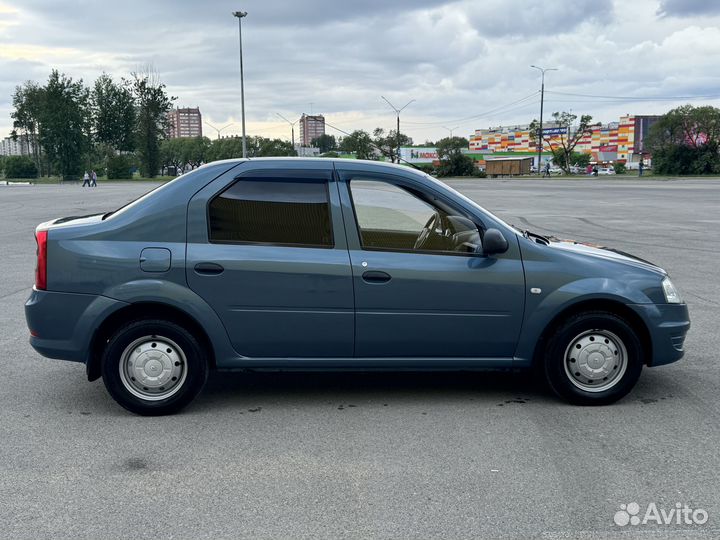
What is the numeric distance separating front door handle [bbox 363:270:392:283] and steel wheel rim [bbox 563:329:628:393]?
1.33 m

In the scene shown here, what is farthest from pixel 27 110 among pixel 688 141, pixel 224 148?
pixel 688 141

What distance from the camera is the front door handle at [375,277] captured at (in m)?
4.69

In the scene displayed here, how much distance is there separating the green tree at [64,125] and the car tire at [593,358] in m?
98.0

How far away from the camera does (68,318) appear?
468 centimetres

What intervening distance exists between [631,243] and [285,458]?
39.0 ft

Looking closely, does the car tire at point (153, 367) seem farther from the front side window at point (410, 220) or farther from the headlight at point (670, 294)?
the headlight at point (670, 294)

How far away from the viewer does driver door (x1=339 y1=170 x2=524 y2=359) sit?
15.5 feet

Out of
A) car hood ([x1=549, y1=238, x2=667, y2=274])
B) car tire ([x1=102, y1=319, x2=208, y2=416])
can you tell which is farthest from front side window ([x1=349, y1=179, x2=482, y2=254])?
car tire ([x1=102, y1=319, x2=208, y2=416])

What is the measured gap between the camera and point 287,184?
4.84m

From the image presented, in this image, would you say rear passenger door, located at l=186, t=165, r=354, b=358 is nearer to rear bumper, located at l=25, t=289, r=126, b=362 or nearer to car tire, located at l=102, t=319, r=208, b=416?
car tire, located at l=102, t=319, r=208, b=416

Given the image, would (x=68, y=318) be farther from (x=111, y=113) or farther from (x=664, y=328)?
(x=111, y=113)

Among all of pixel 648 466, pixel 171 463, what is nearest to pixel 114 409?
pixel 171 463

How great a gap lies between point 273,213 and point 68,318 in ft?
4.88

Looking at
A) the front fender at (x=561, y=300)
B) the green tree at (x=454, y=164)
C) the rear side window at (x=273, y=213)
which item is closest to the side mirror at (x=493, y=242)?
the front fender at (x=561, y=300)
